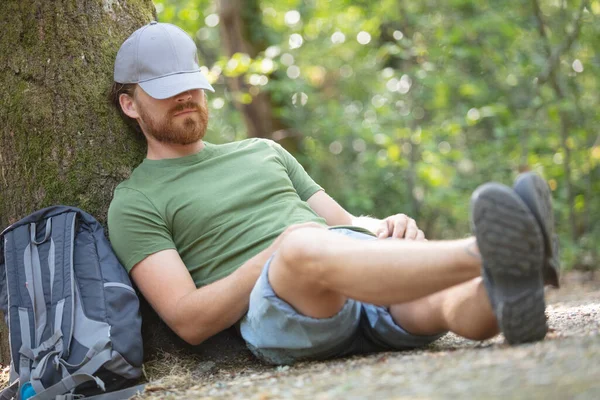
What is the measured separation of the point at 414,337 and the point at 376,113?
6.79 metres

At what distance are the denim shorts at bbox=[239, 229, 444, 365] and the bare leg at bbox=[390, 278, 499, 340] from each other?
0.08 meters

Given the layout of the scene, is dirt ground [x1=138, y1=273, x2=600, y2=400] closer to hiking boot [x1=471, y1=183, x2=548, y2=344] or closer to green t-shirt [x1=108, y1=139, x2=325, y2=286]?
hiking boot [x1=471, y1=183, x2=548, y2=344]

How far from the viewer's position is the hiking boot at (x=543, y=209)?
7.36 ft

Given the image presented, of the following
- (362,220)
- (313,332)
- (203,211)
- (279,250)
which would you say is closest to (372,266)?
(279,250)

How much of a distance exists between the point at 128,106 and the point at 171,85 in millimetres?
291

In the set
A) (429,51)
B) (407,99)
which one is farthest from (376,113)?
(429,51)

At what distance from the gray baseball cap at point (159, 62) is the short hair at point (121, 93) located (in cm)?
3

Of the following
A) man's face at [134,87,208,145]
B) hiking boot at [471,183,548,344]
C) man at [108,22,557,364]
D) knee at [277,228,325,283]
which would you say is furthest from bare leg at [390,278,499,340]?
man's face at [134,87,208,145]

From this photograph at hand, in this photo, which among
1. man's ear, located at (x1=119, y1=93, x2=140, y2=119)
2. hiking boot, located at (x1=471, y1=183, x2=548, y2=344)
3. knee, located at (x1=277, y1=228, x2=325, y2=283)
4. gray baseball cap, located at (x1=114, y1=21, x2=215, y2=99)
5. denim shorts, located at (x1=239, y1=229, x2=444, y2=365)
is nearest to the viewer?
hiking boot, located at (x1=471, y1=183, x2=548, y2=344)

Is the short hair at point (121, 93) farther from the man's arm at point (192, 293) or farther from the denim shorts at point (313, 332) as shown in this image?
the denim shorts at point (313, 332)

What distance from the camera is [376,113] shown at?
9391 mm

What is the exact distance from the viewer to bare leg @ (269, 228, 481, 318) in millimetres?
2309

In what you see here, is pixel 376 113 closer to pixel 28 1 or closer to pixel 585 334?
pixel 28 1

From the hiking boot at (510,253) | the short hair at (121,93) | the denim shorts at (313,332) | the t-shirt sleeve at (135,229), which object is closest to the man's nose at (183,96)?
the short hair at (121,93)
